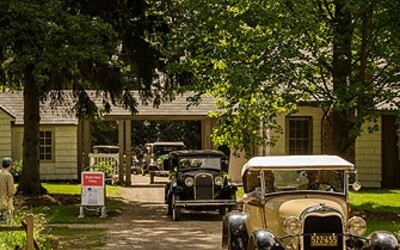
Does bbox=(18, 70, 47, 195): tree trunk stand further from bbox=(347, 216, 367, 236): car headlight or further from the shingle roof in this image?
bbox=(347, 216, 367, 236): car headlight

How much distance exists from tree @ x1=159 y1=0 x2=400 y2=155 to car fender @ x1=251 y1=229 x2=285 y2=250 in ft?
29.4

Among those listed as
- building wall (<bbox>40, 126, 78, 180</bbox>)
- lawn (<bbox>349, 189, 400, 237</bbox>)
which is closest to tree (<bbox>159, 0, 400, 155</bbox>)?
lawn (<bbox>349, 189, 400, 237</bbox>)

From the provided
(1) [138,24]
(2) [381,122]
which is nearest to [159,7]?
(1) [138,24]

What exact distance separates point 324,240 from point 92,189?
12146 mm

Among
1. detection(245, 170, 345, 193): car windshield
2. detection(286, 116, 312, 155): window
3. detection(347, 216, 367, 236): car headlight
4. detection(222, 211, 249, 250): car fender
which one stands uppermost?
detection(286, 116, 312, 155): window

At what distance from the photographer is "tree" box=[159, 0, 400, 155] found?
19625 millimetres

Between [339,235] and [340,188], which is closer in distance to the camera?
[339,235]

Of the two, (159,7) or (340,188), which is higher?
(159,7)

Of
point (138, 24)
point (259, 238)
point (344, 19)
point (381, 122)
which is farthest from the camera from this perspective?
point (381, 122)

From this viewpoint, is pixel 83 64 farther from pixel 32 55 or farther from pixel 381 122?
pixel 381 122

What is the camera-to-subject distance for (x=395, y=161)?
33.2 meters

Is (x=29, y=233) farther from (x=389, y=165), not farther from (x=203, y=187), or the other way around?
(x=389, y=165)

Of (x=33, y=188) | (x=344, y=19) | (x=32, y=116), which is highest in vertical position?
(x=344, y=19)

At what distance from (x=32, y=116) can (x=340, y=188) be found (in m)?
16.8
